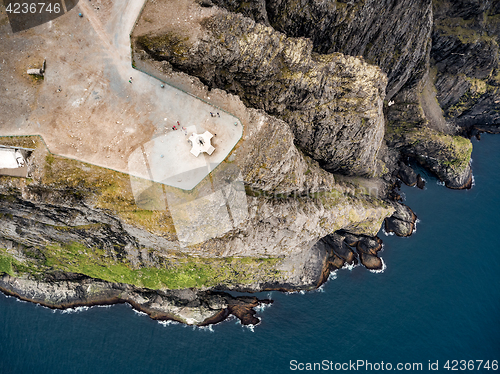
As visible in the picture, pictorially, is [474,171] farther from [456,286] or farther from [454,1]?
[454,1]

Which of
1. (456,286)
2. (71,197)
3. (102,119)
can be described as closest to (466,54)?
(456,286)

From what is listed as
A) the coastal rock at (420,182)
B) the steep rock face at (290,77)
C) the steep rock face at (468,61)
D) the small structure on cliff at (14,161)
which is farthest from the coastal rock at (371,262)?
the small structure on cliff at (14,161)

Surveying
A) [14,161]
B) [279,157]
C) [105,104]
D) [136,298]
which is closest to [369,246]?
[279,157]

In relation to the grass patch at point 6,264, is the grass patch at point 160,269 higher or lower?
higher

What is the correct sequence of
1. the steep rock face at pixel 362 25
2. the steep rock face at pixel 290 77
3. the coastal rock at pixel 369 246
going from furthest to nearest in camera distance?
the coastal rock at pixel 369 246 < the steep rock face at pixel 362 25 < the steep rock face at pixel 290 77

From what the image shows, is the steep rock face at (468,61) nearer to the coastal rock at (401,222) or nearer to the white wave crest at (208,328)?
the coastal rock at (401,222)

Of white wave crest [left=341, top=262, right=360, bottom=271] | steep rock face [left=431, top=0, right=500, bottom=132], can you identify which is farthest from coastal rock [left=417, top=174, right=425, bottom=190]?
white wave crest [left=341, top=262, right=360, bottom=271]
